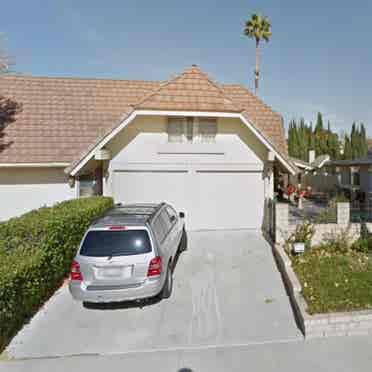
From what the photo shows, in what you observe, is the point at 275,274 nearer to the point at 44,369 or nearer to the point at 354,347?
the point at 354,347

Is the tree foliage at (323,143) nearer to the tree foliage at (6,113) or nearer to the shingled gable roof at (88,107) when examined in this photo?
the shingled gable roof at (88,107)

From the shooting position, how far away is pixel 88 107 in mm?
12008

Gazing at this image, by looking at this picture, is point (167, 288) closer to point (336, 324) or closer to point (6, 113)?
point (336, 324)

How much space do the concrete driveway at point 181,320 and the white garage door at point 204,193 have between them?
338 centimetres

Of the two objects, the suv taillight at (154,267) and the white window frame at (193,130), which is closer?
the suv taillight at (154,267)

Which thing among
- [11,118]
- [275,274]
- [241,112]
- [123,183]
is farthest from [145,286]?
[11,118]

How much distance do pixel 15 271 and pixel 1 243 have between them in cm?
93

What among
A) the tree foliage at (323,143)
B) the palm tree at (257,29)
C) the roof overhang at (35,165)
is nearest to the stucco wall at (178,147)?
the roof overhang at (35,165)

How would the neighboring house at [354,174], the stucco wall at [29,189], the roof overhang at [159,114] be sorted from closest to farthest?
the roof overhang at [159,114]
the stucco wall at [29,189]
the neighboring house at [354,174]

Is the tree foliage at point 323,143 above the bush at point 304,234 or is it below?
above

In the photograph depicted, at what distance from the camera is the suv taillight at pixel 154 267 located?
16.5 feet

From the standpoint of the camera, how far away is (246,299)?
5.76 m

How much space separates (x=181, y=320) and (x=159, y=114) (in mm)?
6646

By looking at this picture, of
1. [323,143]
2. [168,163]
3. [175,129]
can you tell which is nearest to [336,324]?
[168,163]
